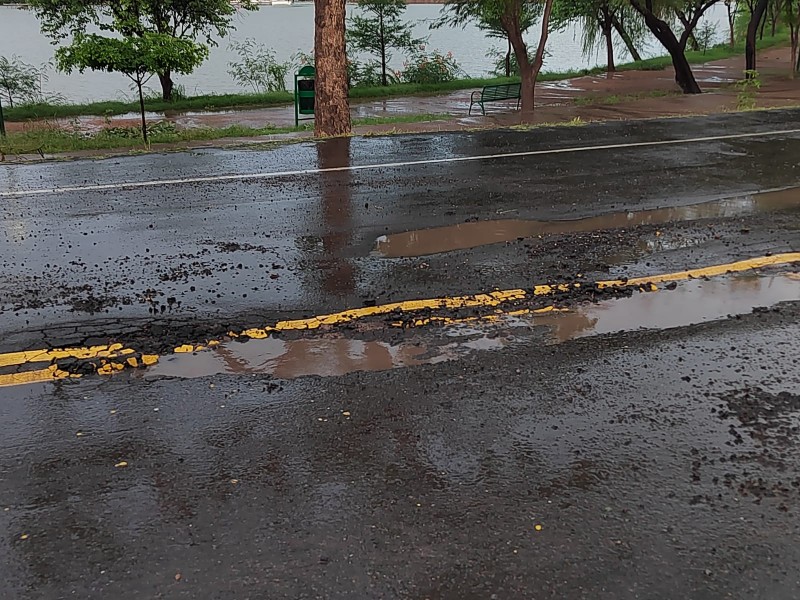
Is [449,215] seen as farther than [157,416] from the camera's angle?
Yes

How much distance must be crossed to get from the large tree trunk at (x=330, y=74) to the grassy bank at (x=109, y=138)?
77.7 inches

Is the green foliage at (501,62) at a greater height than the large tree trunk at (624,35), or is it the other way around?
the large tree trunk at (624,35)

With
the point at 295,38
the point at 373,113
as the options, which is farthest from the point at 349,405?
the point at 295,38

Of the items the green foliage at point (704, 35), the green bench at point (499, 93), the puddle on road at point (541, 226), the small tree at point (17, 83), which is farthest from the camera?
the green foliage at point (704, 35)

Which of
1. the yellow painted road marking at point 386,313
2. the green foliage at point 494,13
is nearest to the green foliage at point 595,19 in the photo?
the green foliage at point 494,13

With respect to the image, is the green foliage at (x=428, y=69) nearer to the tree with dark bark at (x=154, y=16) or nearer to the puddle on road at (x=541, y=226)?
the tree with dark bark at (x=154, y=16)

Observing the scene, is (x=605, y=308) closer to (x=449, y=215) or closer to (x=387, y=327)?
(x=387, y=327)

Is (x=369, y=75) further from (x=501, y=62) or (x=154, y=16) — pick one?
(x=154, y=16)

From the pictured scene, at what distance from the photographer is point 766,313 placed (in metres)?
5.30

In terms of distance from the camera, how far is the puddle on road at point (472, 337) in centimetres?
454

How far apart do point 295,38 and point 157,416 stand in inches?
2012

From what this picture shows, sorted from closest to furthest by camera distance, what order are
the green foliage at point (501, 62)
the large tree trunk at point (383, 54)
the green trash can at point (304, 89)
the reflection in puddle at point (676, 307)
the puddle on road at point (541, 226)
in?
1. the reflection in puddle at point (676, 307)
2. the puddle on road at point (541, 226)
3. the green trash can at point (304, 89)
4. the large tree trunk at point (383, 54)
5. the green foliage at point (501, 62)

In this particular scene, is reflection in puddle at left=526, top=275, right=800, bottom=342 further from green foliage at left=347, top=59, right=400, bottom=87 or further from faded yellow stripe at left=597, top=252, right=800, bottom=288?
green foliage at left=347, top=59, right=400, bottom=87

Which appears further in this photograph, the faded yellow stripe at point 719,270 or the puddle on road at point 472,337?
the faded yellow stripe at point 719,270
